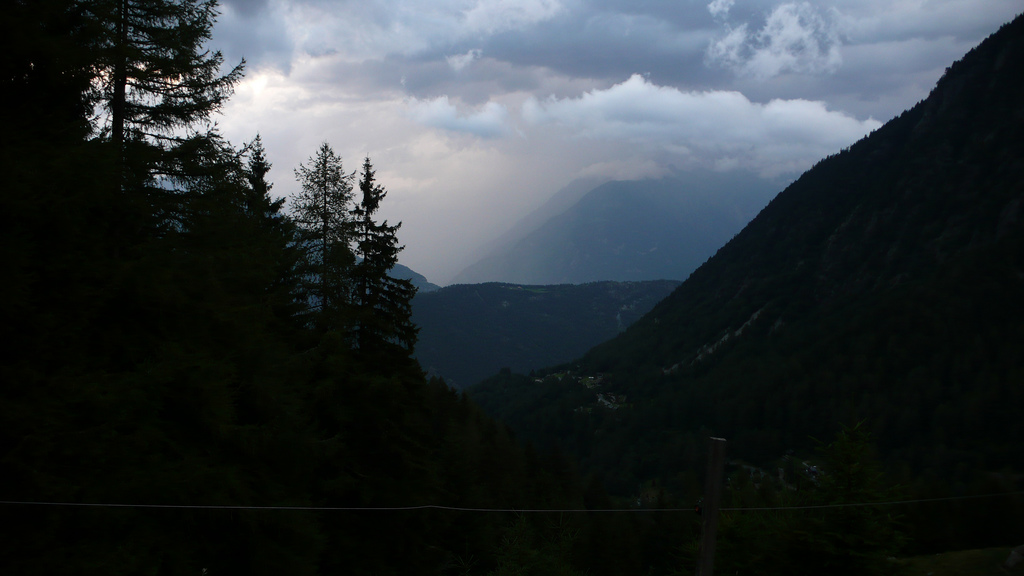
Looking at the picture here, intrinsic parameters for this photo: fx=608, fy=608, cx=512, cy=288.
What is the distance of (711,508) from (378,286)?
12.8 meters

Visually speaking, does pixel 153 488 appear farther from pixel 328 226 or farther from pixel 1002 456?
pixel 1002 456

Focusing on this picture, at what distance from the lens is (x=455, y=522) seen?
2992 cm

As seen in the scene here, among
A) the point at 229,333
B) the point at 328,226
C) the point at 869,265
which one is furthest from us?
the point at 869,265

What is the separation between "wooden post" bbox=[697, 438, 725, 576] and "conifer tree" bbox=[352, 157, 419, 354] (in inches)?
462

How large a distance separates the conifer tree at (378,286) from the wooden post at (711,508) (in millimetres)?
11730

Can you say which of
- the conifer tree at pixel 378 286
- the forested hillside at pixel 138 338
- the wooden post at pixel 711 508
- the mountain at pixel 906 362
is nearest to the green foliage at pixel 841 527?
the wooden post at pixel 711 508

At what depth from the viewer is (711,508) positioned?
8.41 meters

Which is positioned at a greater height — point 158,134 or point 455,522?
point 158,134

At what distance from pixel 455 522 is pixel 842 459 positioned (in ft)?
68.6

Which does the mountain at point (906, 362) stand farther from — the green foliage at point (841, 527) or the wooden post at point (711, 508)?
the wooden post at point (711, 508)

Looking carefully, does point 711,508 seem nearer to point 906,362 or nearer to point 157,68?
point 157,68

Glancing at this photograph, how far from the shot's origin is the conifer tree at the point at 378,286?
60.5 feet

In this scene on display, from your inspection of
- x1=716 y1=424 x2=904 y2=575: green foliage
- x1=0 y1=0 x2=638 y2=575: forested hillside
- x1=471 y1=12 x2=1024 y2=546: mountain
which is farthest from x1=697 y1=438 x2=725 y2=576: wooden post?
x1=471 y1=12 x2=1024 y2=546: mountain

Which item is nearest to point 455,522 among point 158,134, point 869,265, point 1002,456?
point 158,134
